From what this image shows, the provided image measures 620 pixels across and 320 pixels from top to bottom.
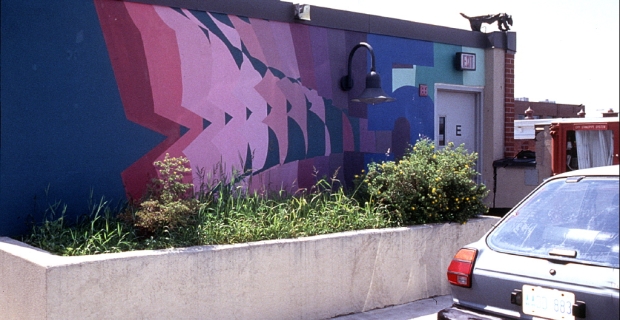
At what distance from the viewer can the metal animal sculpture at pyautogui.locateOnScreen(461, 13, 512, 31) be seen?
36.2 ft

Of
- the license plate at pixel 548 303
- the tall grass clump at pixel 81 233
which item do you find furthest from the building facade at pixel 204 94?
the license plate at pixel 548 303

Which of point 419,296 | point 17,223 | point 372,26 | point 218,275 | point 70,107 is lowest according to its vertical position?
point 419,296

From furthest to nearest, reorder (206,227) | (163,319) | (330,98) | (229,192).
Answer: (330,98) < (229,192) < (206,227) < (163,319)

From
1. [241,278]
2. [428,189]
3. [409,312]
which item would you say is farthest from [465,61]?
[241,278]

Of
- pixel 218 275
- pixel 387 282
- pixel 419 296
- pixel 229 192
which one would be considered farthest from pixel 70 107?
pixel 419 296

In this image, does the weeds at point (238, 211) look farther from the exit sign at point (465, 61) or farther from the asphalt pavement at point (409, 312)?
the exit sign at point (465, 61)

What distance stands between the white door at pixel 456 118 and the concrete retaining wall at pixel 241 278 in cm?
283

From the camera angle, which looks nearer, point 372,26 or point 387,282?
point 387,282

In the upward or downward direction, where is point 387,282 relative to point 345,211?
downward

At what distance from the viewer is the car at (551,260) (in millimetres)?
4137

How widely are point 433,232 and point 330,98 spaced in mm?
2435

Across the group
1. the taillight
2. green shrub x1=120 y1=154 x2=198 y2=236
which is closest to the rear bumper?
the taillight

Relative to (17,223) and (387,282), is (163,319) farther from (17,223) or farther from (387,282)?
(387,282)

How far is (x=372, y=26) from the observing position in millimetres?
9438
